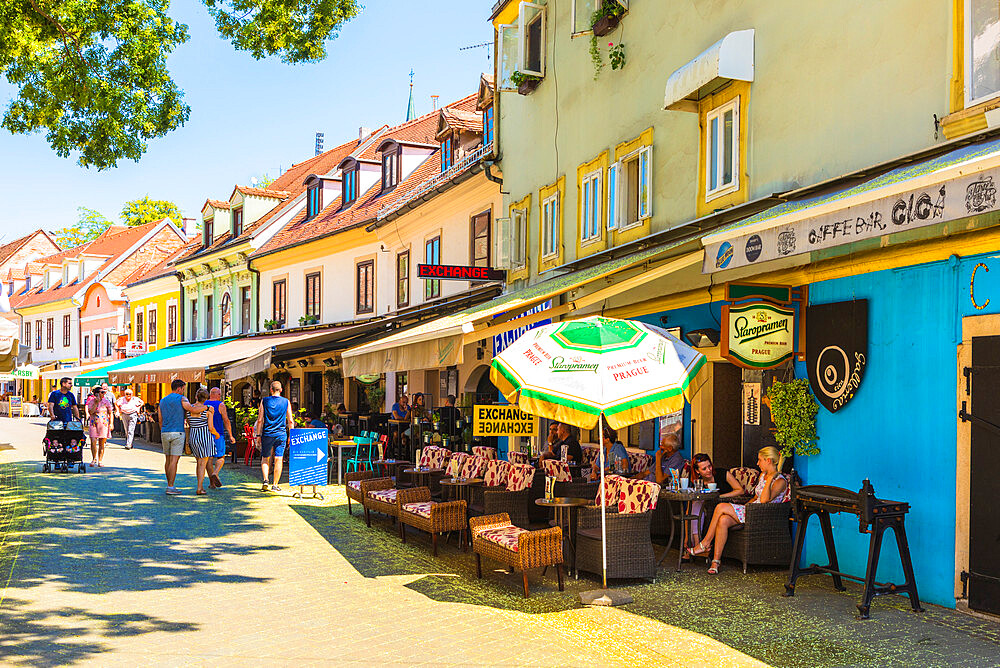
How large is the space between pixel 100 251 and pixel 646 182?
1920 inches

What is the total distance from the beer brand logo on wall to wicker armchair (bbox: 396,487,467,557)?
3.81 m

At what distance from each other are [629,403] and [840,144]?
3413 millimetres

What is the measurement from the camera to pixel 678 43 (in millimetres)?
11180

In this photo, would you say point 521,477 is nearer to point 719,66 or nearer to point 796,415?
point 796,415

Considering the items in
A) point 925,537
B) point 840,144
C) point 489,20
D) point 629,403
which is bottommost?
point 925,537

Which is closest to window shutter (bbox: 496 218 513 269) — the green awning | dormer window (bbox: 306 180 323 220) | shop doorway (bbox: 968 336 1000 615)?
shop doorway (bbox: 968 336 1000 615)

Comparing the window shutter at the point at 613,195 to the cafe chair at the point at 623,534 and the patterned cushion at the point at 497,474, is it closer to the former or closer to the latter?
the patterned cushion at the point at 497,474

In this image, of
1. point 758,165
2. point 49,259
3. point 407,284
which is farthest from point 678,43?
point 49,259

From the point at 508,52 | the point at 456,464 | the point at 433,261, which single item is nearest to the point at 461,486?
the point at 456,464

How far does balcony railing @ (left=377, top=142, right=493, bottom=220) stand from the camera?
18219 millimetres

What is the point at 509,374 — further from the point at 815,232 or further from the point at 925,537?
the point at 925,537

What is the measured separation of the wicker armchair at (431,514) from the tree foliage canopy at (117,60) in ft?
20.8

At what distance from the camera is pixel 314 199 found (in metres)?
30.0

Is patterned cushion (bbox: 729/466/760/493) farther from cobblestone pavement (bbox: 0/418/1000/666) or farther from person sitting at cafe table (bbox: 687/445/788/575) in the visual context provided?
cobblestone pavement (bbox: 0/418/1000/666)
